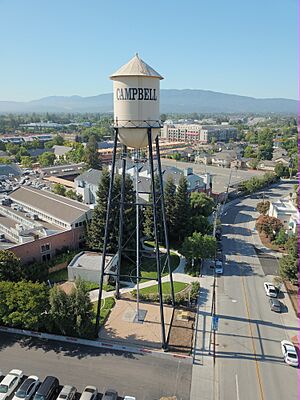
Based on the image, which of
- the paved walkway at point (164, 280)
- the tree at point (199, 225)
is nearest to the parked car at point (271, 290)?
the paved walkway at point (164, 280)

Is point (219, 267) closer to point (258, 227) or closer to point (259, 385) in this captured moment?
point (258, 227)

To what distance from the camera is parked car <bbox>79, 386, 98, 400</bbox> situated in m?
17.8

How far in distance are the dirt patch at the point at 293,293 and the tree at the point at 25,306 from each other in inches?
799

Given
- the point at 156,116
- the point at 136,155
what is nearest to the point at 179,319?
the point at 136,155

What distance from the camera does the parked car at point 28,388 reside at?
17.9m

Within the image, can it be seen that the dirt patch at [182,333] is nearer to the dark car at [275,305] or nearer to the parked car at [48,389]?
the dark car at [275,305]

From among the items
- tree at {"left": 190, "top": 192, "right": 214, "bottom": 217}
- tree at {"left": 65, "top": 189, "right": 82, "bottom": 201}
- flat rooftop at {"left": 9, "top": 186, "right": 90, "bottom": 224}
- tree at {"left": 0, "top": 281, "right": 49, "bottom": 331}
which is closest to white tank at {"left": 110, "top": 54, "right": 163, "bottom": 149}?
tree at {"left": 0, "top": 281, "right": 49, "bottom": 331}

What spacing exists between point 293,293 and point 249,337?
331 inches

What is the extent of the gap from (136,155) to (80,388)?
51.4ft

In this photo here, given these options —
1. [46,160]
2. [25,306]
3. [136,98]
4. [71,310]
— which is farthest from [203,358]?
[46,160]

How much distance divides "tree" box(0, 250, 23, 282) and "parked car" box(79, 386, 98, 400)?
12.5 metres

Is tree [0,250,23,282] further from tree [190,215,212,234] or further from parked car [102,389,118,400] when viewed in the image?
tree [190,215,212,234]

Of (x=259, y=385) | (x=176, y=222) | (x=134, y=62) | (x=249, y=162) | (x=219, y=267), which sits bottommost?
(x=259, y=385)

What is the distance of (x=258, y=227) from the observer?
4297 cm
